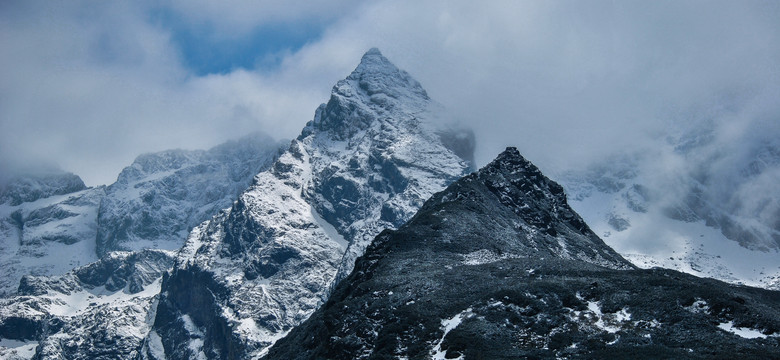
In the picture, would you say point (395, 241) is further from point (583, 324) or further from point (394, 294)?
point (583, 324)

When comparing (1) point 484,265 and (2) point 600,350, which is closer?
(2) point 600,350

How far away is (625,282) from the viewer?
132 metres

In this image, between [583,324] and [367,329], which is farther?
[367,329]

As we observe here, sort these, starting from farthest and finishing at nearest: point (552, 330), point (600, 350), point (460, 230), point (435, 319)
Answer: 1. point (460, 230)
2. point (435, 319)
3. point (552, 330)
4. point (600, 350)

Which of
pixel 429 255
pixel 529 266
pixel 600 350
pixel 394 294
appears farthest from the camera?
pixel 429 255

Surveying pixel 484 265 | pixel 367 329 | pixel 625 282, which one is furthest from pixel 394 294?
pixel 625 282

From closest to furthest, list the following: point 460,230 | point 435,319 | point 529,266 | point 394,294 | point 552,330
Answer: point 552,330
point 435,319
point 394,294
point 529,266
point 460,230

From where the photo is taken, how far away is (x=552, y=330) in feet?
387

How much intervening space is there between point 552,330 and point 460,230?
2792 inches

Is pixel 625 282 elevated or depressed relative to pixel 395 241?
depressed

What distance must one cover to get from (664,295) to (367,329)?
147 feet

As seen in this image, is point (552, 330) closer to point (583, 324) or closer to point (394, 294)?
point (583, 324)

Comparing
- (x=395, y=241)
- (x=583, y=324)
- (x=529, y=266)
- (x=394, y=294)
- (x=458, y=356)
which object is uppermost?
(x=395, y=241)

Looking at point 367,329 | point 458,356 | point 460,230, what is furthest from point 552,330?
point 460,230
